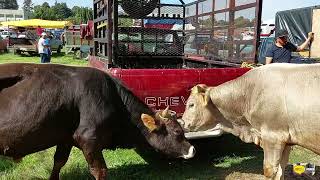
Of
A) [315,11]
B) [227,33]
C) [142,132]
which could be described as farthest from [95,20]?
[315,11]

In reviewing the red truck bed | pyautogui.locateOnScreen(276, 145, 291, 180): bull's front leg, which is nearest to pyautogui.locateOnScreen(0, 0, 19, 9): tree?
the red truck bed

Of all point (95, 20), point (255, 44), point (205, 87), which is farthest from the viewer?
point (95, 20)

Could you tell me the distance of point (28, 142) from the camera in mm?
4184

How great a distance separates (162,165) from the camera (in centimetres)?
580

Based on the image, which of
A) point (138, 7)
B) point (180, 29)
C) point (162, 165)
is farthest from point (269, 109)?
point (180, 29)

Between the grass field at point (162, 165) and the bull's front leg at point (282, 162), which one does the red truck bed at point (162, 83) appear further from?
the bull's front leg at point (282, 162)

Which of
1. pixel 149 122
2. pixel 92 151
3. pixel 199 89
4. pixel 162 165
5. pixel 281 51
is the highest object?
pixel 281 51

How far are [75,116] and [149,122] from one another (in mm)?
800

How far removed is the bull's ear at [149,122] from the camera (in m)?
4.44

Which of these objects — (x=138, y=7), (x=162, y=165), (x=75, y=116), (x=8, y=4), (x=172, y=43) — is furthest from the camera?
(x=8, y=4)

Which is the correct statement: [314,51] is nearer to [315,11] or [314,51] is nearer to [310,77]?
[315,11]

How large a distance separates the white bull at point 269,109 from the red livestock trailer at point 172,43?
0.30 meters

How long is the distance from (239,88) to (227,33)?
6.16ft

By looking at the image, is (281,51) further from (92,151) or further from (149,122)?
(92,151)
